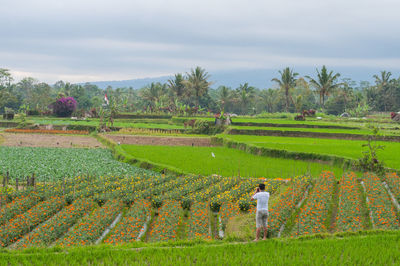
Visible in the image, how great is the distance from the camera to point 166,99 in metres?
76.8

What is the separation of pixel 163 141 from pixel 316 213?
24.9 metres

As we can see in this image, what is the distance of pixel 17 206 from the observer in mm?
13445

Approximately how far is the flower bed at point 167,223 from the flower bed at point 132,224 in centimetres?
42

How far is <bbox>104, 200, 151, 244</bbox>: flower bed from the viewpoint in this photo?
10209 millimetres

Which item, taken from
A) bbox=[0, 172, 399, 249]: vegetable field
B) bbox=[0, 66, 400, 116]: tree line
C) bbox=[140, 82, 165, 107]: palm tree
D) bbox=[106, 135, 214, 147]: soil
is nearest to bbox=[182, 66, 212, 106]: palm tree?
bbox=[0, 66, 400, 116]: tree line

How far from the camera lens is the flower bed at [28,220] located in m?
11.0

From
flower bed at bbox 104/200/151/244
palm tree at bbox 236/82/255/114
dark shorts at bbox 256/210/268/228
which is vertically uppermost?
palm tree at bbox 236/82/255/114

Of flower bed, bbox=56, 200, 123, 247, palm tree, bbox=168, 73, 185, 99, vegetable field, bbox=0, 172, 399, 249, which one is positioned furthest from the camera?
palm tree, bbox=168, 73, 185, 99

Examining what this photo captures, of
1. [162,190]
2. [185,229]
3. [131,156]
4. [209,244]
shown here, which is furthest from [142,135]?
[209,244]

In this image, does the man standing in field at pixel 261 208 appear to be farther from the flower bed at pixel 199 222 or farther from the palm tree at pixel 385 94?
the palm tree at pixel 385 94

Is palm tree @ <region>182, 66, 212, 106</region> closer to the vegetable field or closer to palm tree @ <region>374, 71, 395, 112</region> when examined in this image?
palm tree @ <region>374, 71, 395, 112</region>

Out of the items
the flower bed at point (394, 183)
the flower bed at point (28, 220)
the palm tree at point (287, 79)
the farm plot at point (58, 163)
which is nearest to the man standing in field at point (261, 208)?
the flower bed at point (394, 183)

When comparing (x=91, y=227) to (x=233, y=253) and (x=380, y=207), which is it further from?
(x=380, y=207)

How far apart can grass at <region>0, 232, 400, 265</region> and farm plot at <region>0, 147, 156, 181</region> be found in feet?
35.1
